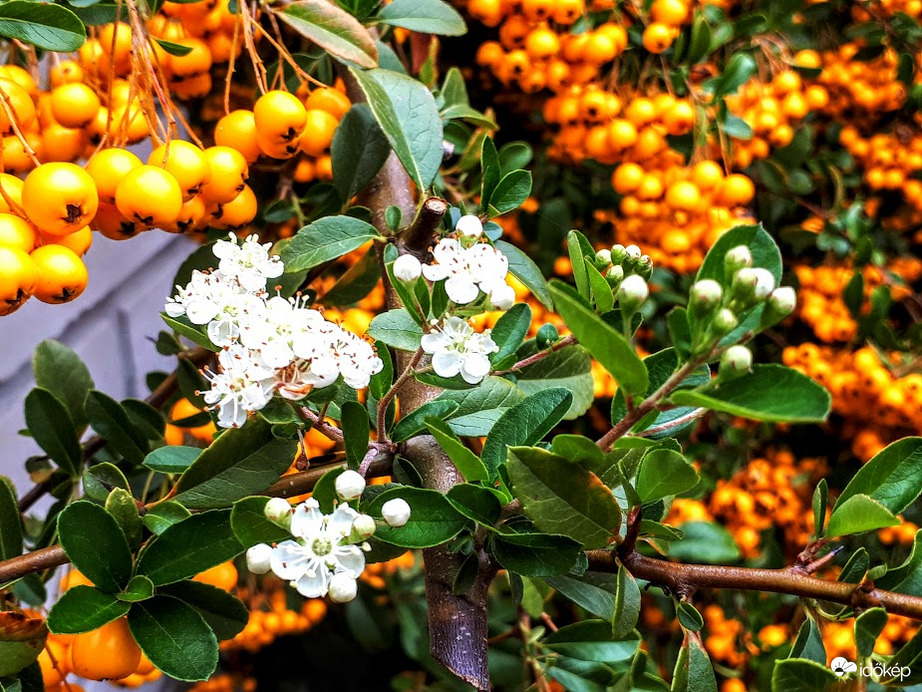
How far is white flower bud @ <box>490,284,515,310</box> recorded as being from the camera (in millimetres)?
438

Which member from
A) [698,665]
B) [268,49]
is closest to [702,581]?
[698,665]

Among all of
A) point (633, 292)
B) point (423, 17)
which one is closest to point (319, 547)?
point (633, 292)

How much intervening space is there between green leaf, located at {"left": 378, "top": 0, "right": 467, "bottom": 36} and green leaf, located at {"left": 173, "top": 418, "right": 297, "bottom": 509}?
→ 1.43ft

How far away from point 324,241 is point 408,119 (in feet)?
0.44

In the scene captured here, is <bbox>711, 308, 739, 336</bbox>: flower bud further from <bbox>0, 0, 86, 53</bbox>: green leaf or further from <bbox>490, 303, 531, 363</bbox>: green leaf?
<bbox>0, 0, 86, 53</bbox>: green leaf

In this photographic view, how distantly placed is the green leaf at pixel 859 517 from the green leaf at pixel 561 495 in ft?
0.50

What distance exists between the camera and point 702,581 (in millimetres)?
510

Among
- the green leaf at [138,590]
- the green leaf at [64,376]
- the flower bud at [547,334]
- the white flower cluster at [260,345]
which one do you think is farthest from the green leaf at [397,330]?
the green leaf at [64,376]

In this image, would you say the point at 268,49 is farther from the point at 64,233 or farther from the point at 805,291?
the point at 805,291

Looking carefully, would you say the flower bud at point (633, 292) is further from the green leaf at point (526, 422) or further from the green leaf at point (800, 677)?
the green leaf at point (800, 677)

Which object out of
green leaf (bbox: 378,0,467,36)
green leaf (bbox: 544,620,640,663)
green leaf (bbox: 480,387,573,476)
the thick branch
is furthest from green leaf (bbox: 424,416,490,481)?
green leaf (bbox: 378,0,467,36)

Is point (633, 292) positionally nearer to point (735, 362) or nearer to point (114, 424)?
point (735, 362)

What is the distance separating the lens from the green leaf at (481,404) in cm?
54

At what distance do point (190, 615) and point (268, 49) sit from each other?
0.68 metres
